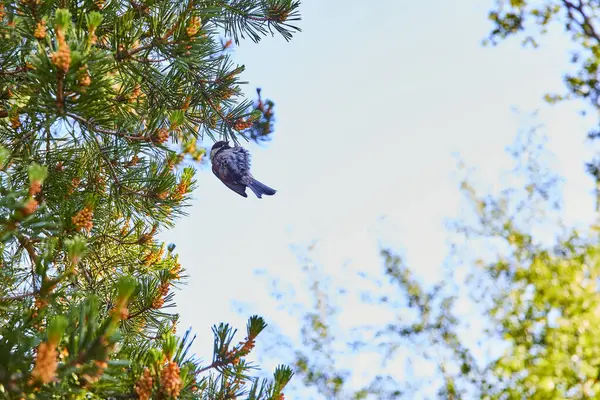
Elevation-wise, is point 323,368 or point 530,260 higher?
point 530,260

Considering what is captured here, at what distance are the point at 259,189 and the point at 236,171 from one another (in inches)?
3.8

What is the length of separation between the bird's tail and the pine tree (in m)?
0.20

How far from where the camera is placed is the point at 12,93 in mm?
1602

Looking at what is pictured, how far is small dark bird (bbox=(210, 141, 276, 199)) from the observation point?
165 cm

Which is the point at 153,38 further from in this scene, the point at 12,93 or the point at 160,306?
the point at 160,306

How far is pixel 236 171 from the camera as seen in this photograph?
168 centimetres

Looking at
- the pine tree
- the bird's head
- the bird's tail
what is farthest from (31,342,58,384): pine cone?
the bird's head

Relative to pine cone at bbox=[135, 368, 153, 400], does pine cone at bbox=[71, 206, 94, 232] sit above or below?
above

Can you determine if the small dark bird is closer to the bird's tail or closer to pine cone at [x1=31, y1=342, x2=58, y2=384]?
the bird's tail

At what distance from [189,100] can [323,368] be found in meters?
1.95

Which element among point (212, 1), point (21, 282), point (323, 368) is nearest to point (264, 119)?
point (212, 1)

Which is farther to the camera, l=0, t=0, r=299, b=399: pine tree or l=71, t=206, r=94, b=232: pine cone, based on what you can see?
l=71, t=206, r=94, b=232: pine cone

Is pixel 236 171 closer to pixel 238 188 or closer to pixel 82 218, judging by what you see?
pixel 238 188

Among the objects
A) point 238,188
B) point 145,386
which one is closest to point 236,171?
point 238,188
